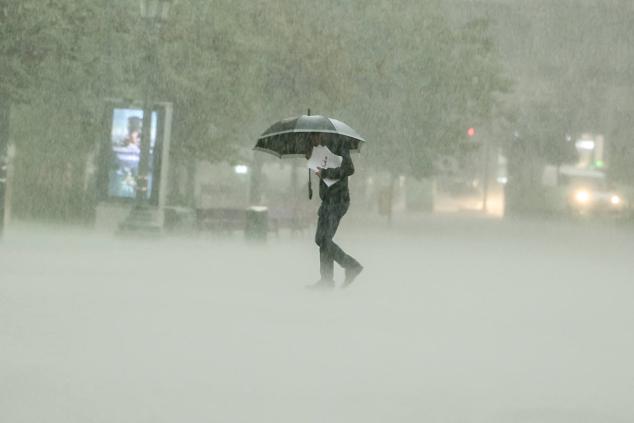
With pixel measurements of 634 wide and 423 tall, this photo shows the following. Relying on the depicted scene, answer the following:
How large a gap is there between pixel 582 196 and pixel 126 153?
4038cm

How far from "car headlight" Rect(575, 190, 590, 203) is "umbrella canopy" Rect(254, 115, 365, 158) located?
46993 mm

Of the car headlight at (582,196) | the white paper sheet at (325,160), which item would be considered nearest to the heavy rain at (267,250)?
the white paper sheet at (325,160)

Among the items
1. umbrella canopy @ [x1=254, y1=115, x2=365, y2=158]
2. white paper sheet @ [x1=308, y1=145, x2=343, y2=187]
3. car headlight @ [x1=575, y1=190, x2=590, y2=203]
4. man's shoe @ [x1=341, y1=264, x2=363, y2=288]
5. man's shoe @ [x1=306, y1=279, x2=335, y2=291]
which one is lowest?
man's shoe @ [x1=306, y1=279, x2=335, y2=291]

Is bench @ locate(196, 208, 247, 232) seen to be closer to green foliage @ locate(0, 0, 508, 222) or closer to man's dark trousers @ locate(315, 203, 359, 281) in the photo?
green foliage @ locate(0, 0, 508, 222)

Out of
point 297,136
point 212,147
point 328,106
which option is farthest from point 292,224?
point 297,136

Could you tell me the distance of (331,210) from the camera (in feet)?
42.4

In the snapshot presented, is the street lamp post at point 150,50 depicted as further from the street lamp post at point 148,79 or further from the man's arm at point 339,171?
the man's arm at point 339,171

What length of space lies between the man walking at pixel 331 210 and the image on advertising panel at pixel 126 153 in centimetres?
1058

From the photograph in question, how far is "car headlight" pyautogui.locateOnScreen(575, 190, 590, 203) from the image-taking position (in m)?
59.8

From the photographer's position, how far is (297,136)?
14.2m

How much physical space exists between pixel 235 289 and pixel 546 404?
719cm

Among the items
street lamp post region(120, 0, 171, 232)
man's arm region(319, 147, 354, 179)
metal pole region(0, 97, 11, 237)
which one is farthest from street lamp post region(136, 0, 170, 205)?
man's arm region(319, 147, 354, 179)

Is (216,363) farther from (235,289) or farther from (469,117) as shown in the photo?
(469,117)

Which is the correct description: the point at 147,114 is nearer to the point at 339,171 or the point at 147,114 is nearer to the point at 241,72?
the point at 241,72
